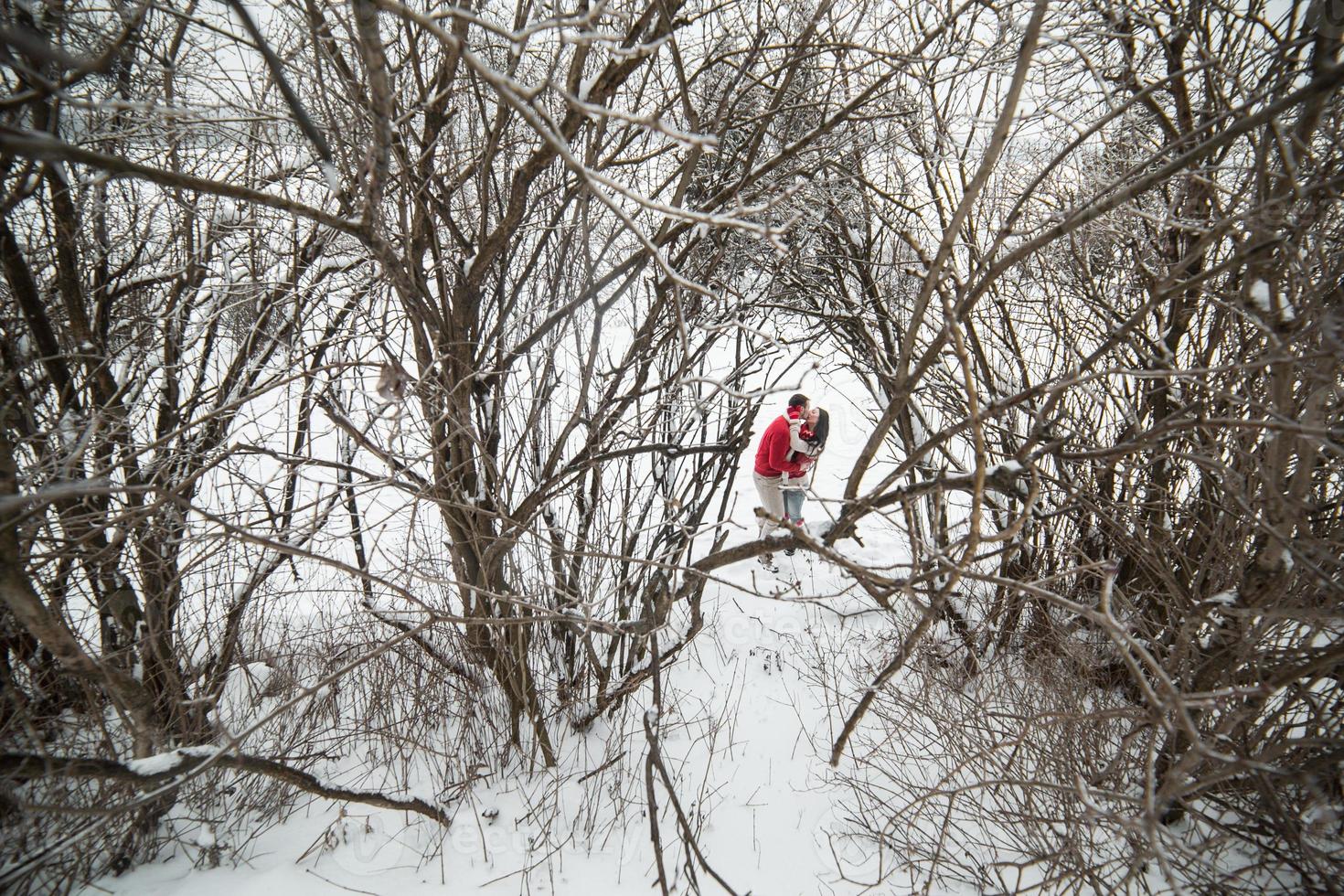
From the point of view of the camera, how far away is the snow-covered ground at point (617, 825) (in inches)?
132

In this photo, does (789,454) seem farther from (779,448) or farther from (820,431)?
(820,431)

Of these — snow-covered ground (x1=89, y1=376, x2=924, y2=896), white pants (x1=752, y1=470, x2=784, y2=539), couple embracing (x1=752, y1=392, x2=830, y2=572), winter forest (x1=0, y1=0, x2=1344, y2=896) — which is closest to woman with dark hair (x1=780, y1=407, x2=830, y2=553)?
couple embracing (x1=752, y1=392, x2=830, y2=572)

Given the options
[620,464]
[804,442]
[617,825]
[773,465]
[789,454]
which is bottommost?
[617,825]

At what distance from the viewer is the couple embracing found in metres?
5.92

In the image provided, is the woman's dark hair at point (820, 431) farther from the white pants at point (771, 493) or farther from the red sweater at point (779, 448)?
the white pants at point (771, 493)

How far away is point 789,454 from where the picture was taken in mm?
6297

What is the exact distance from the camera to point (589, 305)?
13.5 ft

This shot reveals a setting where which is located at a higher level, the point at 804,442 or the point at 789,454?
the point at 804,442

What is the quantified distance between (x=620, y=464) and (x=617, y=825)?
83.3 inches

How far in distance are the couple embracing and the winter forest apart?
1.18 m

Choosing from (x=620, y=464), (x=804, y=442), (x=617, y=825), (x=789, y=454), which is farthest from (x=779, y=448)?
(x=617, y=825)

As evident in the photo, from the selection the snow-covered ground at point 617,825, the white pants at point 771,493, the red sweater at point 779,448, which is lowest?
the snow-covered ground at point 617,825

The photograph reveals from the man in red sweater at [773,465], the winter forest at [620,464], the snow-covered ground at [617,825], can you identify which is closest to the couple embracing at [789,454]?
the man in red sweater at [773,465]

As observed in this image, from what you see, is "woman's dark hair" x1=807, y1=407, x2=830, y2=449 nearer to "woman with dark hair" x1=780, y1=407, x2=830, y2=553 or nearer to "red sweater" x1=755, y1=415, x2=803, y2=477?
"woman with dark hair" x1=780, y1=407, x2=830, y2=553
